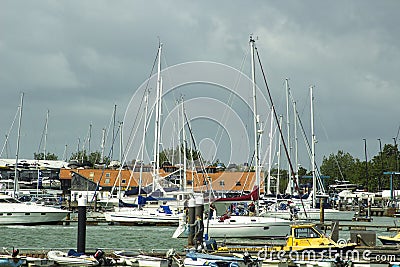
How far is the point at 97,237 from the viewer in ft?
190

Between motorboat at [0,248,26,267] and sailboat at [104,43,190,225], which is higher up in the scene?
sailboat at [104,43,190,225]

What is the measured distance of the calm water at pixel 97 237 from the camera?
166 ft

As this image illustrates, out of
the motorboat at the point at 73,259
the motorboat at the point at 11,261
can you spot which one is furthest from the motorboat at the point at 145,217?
the motorboat at the point at 11,261

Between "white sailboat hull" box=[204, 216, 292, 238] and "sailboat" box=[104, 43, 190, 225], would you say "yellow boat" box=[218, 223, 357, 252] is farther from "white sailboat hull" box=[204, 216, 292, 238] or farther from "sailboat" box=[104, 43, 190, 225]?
"sailboat" box=[104, 43, 190, 225]

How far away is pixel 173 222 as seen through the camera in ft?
224

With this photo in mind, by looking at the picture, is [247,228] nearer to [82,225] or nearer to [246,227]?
[246,227]

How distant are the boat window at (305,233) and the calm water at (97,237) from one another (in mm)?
12688

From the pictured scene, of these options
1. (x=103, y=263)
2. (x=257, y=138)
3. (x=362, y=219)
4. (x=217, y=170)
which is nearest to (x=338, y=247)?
(x=103, y=263)

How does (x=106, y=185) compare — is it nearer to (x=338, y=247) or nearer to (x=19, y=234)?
(x=19, y=234)

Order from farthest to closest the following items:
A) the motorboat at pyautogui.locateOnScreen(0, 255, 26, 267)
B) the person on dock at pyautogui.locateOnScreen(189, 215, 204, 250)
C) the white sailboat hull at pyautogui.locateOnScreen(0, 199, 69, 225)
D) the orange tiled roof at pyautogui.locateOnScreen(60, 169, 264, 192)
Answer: the orange tiled roof at pyautogui.locateOnScreen(60, 169, 264, 192) → the white sailboat hull at pyautogui.locateOnScreen(0, 199, 69, 225) → the person on dock at pyautogui.locateOnScreen(189, 215, 204, 250) → the motorboat at pyautogui.locateOnScreen(0, 255, 26, 267)

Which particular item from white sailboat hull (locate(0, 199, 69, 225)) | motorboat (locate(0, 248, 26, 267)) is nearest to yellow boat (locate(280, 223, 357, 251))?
motorboat (locate(0, 248, 26, 267))

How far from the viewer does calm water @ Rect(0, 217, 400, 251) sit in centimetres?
5053

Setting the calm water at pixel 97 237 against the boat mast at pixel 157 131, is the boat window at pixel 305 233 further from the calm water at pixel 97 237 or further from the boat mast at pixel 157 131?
the boat mast at pixel 157 131

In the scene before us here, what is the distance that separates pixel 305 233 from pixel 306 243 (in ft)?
2.24
